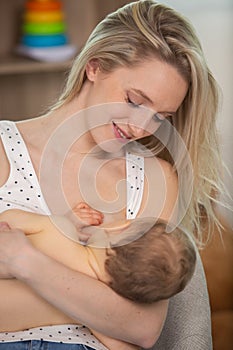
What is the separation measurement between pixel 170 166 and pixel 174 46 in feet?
0.50

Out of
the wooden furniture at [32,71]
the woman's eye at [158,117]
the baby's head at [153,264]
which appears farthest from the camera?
the wooden furniture at [32,71]

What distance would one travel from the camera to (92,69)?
91cm

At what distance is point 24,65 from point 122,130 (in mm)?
1122

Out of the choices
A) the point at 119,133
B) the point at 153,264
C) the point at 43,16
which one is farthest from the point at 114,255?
the point at 43,16

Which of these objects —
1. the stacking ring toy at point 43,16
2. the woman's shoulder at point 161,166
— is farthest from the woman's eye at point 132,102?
the stacking ring toy at point 43,16

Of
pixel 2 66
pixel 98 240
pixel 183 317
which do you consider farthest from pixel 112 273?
pixel 2 66

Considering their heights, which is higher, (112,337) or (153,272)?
(153,272)

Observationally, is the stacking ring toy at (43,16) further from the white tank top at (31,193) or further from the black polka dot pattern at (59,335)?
the black polka dot pattern at (59,335)

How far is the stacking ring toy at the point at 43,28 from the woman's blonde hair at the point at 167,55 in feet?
3.30

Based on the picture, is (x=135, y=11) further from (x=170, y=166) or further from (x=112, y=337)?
(x=112, y=337)

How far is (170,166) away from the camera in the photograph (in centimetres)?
96

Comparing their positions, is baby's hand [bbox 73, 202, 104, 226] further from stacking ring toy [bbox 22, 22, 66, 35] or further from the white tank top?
stacking ring toy [bbox 22, 22, 66, 35]

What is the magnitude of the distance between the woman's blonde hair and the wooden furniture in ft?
3.64

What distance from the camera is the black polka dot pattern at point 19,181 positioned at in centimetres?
91
